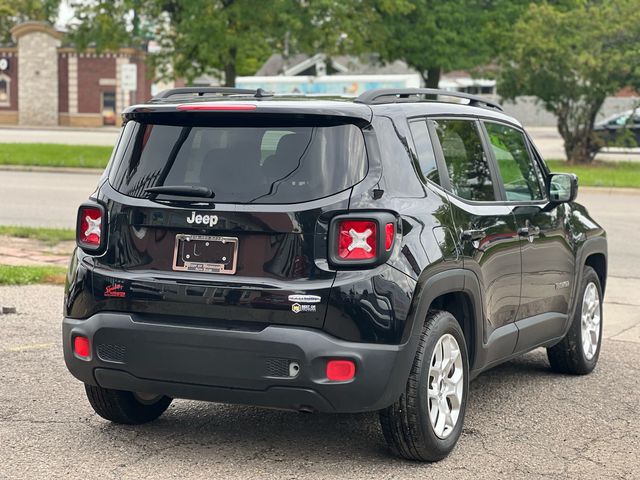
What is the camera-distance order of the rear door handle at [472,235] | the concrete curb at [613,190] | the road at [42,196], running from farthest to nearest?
the concrete curb at [613,190] < the road at [42,196] < the rear door handle at [472,235]

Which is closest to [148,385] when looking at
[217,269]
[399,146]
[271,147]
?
[217,269]

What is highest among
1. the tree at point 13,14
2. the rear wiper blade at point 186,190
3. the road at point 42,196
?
the tree at point 13,14

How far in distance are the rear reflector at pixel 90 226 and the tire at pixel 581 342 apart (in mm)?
3273

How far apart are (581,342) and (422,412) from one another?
253 cm

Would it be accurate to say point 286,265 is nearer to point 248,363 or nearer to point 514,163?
point 248,363

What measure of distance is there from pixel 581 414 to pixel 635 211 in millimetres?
13686

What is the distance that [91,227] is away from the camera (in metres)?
→ 5.16

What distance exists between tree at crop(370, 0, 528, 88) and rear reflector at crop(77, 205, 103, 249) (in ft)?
101

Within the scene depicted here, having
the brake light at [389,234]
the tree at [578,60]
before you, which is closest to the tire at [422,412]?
the brake light at [389,234]

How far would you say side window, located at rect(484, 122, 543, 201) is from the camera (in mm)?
6230

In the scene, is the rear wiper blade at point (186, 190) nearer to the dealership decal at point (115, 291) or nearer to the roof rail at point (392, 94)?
the dealership decal at point (115, 291)

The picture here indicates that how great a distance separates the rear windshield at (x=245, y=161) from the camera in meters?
4.82

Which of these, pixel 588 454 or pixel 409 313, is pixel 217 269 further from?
pixel 588 454

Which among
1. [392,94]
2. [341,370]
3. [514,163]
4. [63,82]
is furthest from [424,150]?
[63,82]
